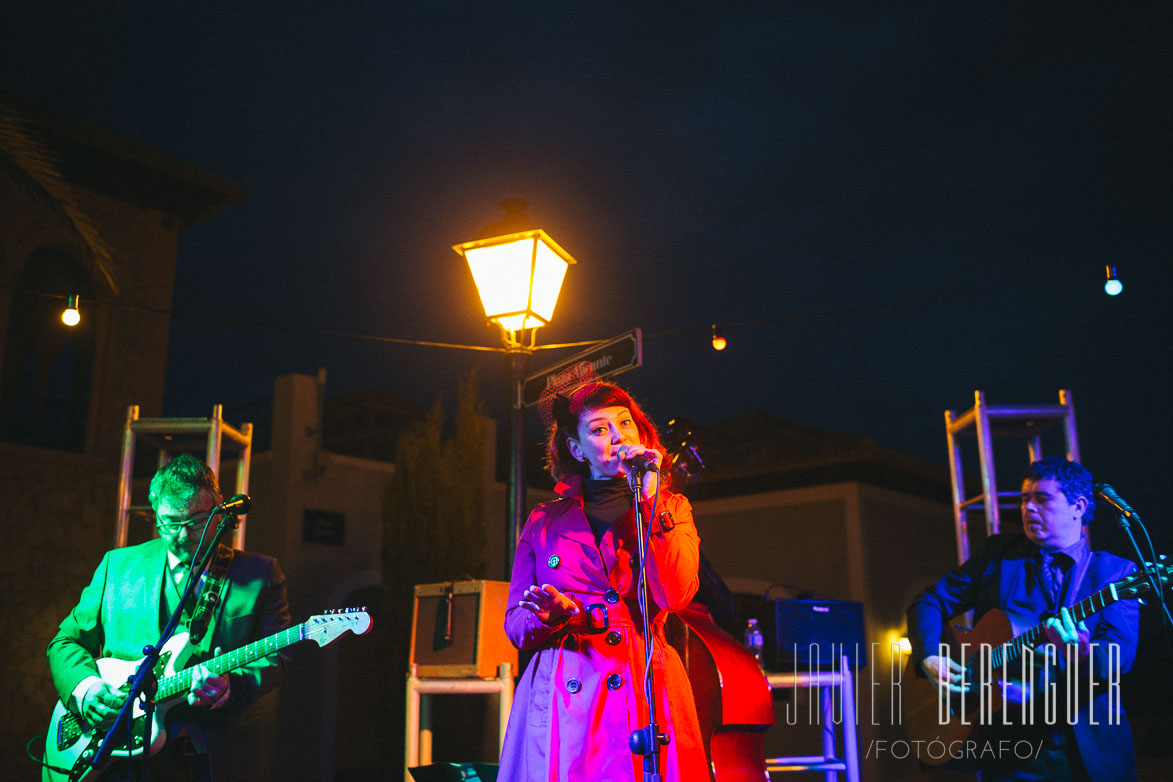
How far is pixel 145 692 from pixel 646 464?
2078 mm

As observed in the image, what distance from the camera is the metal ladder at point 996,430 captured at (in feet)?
18.7

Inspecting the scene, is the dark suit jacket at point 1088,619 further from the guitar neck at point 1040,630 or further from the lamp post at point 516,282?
the lamp post at point 516,282

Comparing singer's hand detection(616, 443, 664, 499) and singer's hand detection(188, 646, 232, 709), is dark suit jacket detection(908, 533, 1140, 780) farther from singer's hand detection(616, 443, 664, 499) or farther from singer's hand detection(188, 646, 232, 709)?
singer's hand detection(188, 646, 232, 709)

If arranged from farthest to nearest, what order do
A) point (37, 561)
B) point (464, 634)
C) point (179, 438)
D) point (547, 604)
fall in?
1. point (37, 561)
2. point (179, 438)
3. point (464, 634)
4. point (547, 604)

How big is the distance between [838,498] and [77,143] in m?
10.7

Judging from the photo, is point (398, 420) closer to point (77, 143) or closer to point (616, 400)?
point (77, 143)

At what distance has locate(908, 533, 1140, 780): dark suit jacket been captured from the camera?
9.91 ft

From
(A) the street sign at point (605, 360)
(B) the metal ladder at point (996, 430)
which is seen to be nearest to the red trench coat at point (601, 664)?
(A) the street sign at point (605, 360)

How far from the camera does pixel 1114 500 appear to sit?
291 centimetres

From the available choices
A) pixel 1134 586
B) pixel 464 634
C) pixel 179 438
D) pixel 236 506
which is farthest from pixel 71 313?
pixel 1134 586

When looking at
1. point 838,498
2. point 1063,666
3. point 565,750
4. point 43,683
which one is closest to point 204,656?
point 565,750

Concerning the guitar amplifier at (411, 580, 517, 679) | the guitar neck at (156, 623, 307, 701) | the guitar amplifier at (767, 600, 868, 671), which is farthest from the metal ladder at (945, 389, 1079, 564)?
the guitar neck at (156, 623, 307, 701)

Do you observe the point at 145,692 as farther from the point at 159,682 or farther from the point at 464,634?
the point at 464,634

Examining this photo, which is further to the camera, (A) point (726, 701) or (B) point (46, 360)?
(B) point (46, 360)
